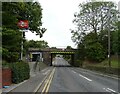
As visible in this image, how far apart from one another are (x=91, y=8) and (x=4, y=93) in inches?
3273

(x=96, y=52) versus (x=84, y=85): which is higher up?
(x=96, y=52)

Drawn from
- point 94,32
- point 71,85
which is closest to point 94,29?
point 94,32

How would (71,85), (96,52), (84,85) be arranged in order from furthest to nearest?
1. (96,52)
2. (71,85)
3. (84,85)

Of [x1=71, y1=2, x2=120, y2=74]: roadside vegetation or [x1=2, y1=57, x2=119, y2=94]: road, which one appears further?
[x1=71, y1=2, x2=120, y2=74]: roadside vegetation

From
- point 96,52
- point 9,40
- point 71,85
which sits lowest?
point 71,85

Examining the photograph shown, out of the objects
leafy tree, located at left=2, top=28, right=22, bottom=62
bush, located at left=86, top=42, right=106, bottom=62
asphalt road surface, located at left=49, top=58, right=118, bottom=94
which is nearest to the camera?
leafy tree, located at left=2, top=28, right=22, bottom=62

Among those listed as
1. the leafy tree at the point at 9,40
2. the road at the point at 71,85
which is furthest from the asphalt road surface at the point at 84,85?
the leafy tree at the point at 9,40

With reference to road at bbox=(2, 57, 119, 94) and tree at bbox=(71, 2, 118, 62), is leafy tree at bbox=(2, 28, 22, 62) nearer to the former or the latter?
road at bbox=(2, 57, 119, 94)

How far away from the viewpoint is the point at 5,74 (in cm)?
→ 2448

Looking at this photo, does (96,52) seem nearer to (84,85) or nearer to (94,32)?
(94,32)

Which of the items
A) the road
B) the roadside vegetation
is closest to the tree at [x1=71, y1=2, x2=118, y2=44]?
the roadside vegetation

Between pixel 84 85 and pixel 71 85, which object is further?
pixel 71 85

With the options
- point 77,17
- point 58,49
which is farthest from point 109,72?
point 58,49

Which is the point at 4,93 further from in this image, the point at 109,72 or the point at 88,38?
the point at 88,38
